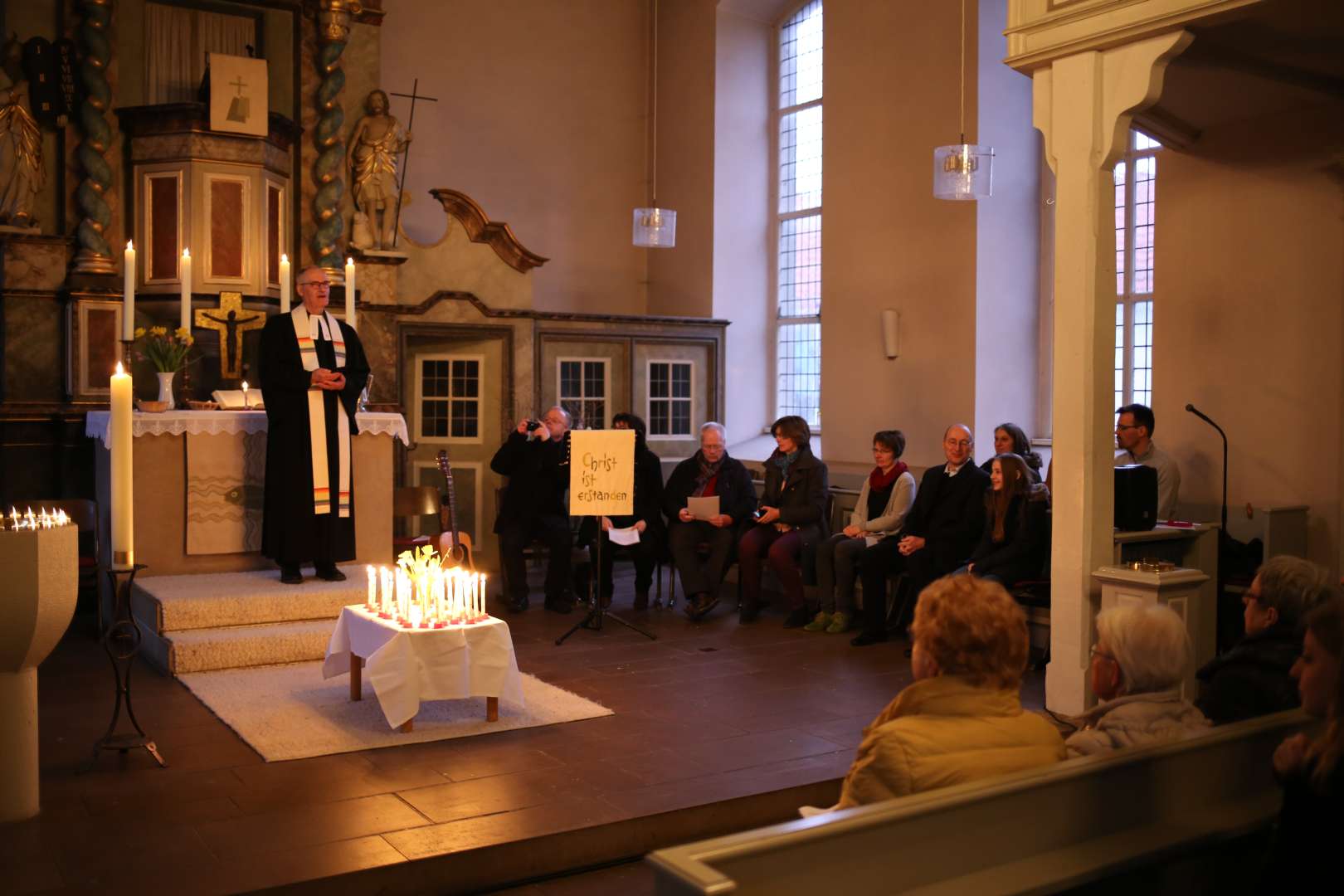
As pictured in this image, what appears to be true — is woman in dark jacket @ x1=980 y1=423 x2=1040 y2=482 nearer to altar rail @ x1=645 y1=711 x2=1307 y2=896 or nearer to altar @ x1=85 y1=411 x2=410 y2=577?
altar @ x1=85 y1=411 x2=410 y2=577

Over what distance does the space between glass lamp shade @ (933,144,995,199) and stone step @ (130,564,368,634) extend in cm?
436

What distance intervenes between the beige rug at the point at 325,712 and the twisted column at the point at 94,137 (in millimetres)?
4452

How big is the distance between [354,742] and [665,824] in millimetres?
1473

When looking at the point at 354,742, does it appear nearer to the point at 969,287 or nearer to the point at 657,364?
the point at 969,287

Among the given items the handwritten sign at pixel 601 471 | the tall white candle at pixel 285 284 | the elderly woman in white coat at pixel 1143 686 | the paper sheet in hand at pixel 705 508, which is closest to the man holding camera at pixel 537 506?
the paper sheet in hand at pixel 705 508

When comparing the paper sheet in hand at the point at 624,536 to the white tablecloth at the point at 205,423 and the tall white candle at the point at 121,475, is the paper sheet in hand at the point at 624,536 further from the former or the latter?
the tall white candle at the point at 121,475

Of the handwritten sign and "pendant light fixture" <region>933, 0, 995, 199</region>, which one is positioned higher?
"pendant light fixture" <region>933, 0, 995, 199</region>

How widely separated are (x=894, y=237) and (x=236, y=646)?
19.9ft

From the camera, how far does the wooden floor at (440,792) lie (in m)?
3.80

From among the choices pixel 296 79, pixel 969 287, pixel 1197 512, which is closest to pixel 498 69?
pixel 296 79

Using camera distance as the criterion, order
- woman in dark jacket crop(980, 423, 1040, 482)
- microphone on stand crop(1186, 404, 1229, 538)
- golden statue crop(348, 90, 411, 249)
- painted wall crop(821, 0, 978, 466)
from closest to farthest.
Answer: microphone on stand crop(1186, 404, 1229, 538) < woman in dark jacket crop(980, 423, 1040, 482) < painted wall crop(821, 0, 978, 466) < golden statue crop(348, 90, 411, 249)

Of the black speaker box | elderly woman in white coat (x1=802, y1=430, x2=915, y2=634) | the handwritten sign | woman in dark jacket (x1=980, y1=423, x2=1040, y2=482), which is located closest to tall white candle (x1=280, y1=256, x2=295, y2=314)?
the handwritten sign

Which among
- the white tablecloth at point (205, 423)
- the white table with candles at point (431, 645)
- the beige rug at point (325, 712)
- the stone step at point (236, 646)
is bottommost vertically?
the beige rug at point (325, 712)

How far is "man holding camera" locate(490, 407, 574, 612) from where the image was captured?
8375mm
